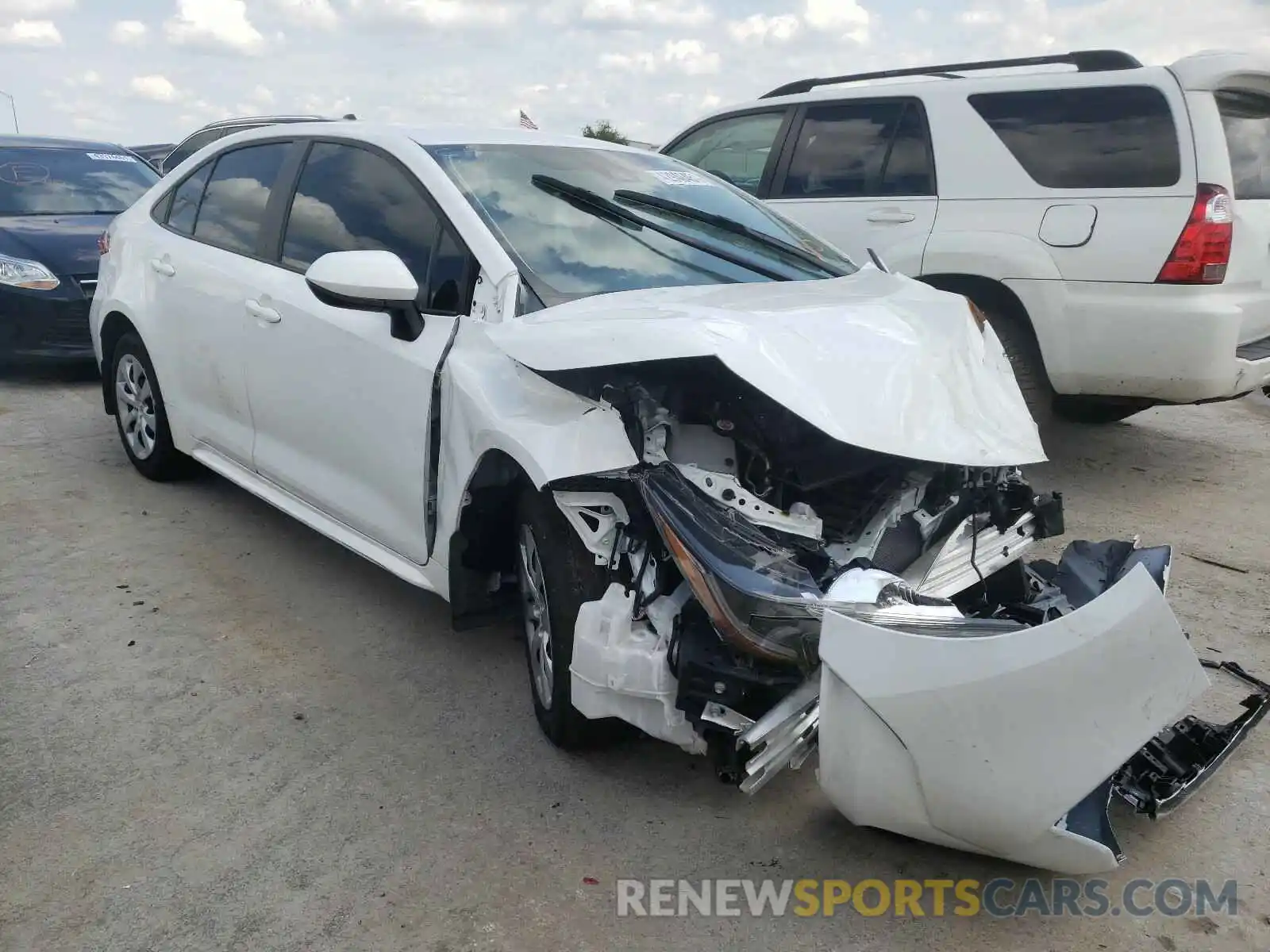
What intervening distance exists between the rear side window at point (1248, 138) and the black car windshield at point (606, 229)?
231cm

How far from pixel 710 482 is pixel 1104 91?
3.79 m

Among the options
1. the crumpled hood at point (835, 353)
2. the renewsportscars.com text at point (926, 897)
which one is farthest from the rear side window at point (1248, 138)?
the renewsportscars.com text at point (926, 897)

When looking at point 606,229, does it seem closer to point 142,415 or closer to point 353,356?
point 353,356

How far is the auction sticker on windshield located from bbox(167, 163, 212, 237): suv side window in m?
2.11

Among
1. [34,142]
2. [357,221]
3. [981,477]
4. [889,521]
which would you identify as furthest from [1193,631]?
[34,142]

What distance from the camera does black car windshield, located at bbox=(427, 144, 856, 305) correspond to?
3236 mm

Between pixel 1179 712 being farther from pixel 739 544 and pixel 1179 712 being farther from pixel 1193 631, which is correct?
pixel 1193 631

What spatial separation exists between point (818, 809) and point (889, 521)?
0.77 metres

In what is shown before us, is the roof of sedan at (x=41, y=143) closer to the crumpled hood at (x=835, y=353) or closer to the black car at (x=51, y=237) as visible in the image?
the black car at (x=51, y=237)

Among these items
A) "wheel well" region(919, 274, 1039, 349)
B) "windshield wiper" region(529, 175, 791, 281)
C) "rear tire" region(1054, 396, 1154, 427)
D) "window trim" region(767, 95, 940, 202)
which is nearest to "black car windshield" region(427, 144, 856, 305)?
"windshield wiper" region(529, 175, 791, 281)

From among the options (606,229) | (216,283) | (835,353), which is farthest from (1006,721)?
(216,283)

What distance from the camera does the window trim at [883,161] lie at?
5.70 metres

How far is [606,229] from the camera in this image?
11.2ft

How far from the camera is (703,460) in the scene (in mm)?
2713
